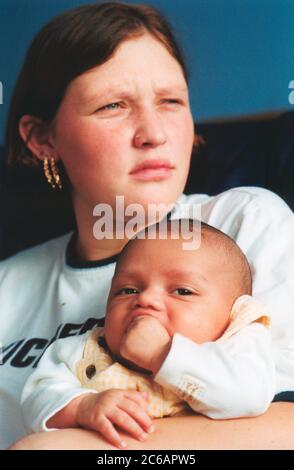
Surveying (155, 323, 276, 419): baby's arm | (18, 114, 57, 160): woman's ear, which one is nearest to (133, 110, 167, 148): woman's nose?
(18, 114, 57, 160): woman's ear

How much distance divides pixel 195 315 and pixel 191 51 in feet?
1.93

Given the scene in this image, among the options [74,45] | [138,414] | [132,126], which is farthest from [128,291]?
[74,45]

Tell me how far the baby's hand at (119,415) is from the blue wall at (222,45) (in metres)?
0.60

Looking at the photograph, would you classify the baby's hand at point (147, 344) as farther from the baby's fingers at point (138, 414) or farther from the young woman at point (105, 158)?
the young woman at point (105, 158)

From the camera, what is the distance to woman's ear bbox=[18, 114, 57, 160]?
1.07 metres

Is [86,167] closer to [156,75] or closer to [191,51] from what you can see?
[156,75]

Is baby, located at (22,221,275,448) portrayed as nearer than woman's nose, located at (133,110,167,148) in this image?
Yes

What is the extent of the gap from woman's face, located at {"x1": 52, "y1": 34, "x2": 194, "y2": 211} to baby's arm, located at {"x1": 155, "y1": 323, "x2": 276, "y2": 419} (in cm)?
31

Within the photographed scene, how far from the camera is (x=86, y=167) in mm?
954

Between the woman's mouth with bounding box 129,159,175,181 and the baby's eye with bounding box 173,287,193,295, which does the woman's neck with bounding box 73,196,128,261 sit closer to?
the woman's mouth with bounding box 129,159,175,181

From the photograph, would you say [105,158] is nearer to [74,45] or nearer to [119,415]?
[74,45]

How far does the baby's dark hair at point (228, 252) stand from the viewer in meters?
0.75

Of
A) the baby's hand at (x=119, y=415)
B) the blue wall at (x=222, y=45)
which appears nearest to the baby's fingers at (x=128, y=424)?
the baby's hand at (x=119, y=415)

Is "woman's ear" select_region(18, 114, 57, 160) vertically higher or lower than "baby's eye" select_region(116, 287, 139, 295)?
higher
